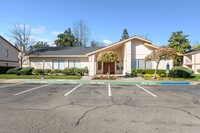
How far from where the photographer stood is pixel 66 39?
2121 inches

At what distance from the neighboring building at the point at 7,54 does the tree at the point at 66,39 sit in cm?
1953

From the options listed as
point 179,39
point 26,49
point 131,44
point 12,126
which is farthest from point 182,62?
point 12,126

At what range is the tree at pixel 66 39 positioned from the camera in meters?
53.6

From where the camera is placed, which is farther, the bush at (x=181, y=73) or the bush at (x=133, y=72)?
the bush at (x=133, y=72)

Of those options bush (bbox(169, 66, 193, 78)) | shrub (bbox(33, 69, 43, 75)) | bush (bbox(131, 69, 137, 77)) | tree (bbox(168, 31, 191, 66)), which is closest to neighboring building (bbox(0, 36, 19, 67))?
shrub (bbox(33, 69, 43, 75))

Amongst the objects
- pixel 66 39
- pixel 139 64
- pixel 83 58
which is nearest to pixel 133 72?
pixel 139 64

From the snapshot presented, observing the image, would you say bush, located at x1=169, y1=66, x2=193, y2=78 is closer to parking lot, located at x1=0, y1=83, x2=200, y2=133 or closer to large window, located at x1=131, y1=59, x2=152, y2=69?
large window, located at x1=131, y1=59, x2=152, y2=69

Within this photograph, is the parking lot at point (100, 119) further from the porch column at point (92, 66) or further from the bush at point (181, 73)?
the porch column at point (92, 66)

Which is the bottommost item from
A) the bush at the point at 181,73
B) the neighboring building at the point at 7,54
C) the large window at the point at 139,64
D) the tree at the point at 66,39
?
the bush at the point at 181,73

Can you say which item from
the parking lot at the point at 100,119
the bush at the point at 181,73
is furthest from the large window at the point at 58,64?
the parking lot at the point at 100,119

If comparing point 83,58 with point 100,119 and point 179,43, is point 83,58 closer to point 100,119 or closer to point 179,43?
point 100,119

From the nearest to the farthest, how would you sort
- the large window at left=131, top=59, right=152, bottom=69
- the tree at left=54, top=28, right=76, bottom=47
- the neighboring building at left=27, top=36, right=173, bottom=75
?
the large window at left=131, top=59, right=152, bottom=69, the neighboring building at left=27, top=36, right=173, bottom=75, the tree at left=54, top=28, right=76, bottom=47

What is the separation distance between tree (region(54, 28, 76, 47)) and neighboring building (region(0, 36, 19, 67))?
19.5 metres

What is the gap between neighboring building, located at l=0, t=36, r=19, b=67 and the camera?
31009 millimetres
